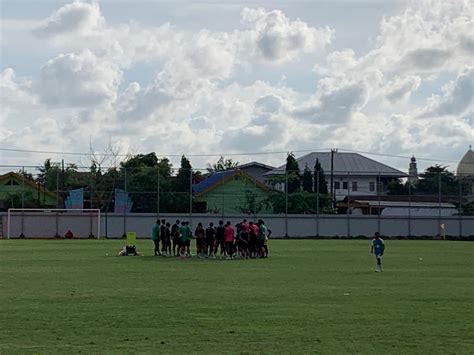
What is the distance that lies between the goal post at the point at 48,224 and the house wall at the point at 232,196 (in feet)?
41.0

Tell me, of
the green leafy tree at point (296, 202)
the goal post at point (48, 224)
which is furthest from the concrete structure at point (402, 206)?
the goal post at point (48, 224)

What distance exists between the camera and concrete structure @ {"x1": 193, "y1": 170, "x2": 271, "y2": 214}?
252 ft

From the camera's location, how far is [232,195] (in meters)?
78.1

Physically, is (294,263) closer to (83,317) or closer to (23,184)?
(83,317)

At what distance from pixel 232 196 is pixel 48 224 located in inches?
696

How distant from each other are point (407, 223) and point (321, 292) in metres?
55.6

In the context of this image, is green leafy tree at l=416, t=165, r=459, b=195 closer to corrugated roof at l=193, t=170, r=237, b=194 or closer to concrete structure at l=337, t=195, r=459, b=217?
concrete structure at l=337, t=195, r=459, b=217

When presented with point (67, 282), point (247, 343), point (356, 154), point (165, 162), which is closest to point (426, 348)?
point (247, 343)

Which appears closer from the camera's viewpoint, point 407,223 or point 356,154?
point 407,223

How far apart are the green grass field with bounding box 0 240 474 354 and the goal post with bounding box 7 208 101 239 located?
121 feet

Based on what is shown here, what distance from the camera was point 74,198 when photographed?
72312mm

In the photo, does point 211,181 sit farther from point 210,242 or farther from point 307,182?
point 210,242

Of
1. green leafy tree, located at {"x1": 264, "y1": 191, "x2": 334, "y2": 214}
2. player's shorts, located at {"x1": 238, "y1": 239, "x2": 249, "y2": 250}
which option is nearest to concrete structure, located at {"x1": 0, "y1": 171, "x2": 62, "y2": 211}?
green leafy tree, located at {"x1": 264, "y1": 191, "x2": 334, "y2": 214}

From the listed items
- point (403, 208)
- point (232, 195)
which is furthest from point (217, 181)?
point (403, 208)
